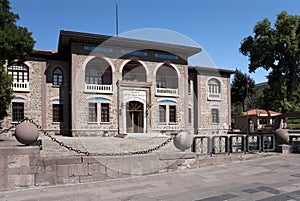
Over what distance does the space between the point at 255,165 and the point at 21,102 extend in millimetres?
18972

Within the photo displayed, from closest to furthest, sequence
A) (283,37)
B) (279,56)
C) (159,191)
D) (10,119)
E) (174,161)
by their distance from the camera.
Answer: (159,191) < (174,161) < (10,119) < (283,37) < (279,56)

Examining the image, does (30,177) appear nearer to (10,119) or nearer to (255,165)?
(255,165)

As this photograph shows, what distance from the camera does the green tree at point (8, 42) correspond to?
1320 centimetres

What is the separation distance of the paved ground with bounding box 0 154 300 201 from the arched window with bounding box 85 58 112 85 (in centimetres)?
1692

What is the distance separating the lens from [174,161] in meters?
7.37

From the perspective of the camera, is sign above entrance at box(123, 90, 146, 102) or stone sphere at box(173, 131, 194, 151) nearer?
stone sphere at box(173, 131, 194, 151)

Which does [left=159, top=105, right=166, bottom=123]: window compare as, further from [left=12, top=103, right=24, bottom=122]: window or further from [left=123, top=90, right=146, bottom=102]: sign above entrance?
[left=12, top=103, right=24, bottom=122]: window

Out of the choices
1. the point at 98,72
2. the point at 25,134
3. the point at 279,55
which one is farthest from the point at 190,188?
the point at 279,55

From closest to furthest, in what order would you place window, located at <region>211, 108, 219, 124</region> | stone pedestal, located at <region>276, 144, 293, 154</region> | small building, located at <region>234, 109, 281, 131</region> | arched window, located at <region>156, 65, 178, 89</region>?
stone pedestal, located at <region>276, 144, 293, 154</region> → arched window, located at <region>156, 65, 178, 89</region> → window, located at <region>211, 108, 219, 124</region> → small building, located at <region>234, 109, 281, 131</region>

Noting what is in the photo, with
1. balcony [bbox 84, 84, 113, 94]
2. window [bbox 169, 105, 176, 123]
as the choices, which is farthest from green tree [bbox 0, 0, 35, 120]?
Answer: window [bbox 169, 105, 176, 123]

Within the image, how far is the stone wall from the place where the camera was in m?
5.65

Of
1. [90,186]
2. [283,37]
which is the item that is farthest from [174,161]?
[283,37]

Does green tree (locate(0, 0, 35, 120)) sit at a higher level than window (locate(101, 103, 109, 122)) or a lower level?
higher

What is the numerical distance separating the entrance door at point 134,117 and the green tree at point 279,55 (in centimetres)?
1390
